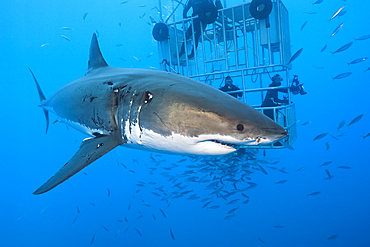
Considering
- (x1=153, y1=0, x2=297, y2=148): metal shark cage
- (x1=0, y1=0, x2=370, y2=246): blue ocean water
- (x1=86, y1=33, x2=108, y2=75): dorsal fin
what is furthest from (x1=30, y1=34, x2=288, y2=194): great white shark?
(x1=0, y1=0, x2=370, y2=246): blue ocean water

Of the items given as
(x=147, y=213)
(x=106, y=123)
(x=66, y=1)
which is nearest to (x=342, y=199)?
(x=147, y=213)

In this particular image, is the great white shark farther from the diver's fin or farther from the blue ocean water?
the blue ocean water

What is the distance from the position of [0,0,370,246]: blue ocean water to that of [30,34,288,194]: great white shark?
368 cm

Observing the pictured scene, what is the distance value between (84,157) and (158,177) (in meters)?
15.9

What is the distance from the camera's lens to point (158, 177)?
16875 mm

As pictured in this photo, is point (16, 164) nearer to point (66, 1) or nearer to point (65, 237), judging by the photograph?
point (65, 237)

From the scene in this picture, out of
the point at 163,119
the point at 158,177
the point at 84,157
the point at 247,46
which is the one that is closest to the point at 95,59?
the point at 84,157

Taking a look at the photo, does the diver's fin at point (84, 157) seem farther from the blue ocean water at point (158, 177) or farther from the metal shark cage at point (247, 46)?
the blue ocean water at point (158, 177)

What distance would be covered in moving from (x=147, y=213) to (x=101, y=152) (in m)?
13.0

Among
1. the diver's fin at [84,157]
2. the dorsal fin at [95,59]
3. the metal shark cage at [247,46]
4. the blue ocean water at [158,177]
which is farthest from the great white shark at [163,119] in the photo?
the blue ocean water at [158,177]

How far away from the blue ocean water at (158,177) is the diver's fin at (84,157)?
3.69 meters

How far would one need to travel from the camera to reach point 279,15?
399cm

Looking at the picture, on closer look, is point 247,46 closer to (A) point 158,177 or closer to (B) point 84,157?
(B) point 84,157

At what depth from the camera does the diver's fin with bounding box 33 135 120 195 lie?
1397mm
